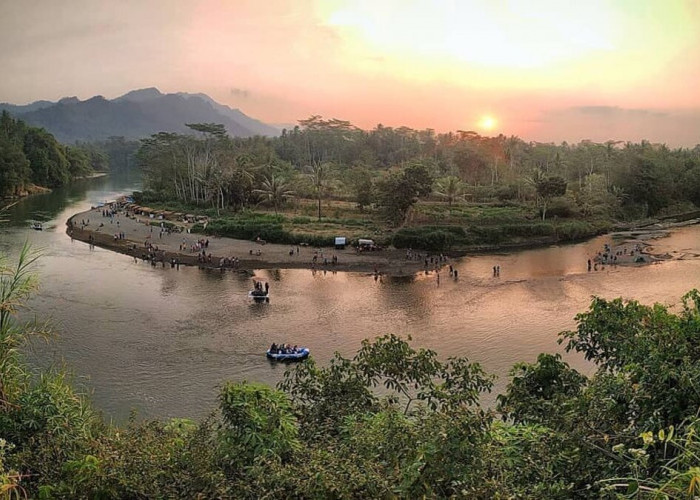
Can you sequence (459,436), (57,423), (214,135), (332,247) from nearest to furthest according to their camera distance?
(459,436) → (57,423) → (332,247) → (214,135)

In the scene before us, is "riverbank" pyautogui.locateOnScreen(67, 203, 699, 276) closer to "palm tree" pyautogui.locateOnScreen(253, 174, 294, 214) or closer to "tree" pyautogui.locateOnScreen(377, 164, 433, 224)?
"tree" pyautogui.locateOnScreen(377, 164, 433, 224)

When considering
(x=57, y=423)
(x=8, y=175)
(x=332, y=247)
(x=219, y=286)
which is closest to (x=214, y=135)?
(x=8, y=175)

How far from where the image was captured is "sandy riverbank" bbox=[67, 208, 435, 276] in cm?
4400

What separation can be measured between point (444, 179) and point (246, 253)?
96.4 ft

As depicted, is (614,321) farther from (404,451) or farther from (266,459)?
(266,459)

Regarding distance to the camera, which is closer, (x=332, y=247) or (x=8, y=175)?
(x=332, y=247)

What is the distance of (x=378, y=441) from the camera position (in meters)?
7.18

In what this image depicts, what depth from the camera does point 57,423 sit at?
27.9 ft

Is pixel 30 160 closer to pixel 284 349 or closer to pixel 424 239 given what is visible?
pixel 424 239

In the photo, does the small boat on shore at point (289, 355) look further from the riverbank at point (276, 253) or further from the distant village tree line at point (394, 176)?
the distant village tree line at point (394, 176)

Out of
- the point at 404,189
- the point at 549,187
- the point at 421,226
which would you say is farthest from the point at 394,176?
the point at 549,187

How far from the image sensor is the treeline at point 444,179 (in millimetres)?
60625

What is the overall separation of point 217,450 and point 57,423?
Answer: 2.86 meters

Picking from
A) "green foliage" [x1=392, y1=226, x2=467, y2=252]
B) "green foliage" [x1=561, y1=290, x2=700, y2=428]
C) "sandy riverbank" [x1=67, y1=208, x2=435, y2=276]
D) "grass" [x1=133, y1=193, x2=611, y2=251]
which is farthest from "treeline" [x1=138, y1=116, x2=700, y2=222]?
"green foliage" [x1=561, y1=290, x2=700, y2=428]
